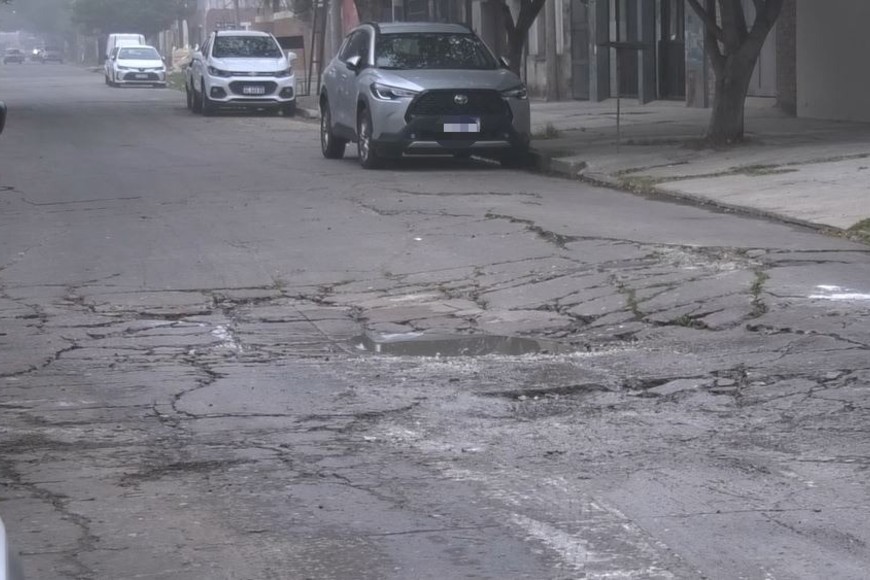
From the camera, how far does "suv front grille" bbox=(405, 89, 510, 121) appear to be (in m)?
18.0

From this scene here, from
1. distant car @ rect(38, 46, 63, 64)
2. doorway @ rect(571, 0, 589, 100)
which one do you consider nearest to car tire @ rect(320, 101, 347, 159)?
doorway @ rect(571, 0, 589, 100)

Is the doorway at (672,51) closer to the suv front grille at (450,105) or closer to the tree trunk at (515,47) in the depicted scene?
the tree trunk at (515,47)

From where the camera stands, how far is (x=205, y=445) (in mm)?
6668

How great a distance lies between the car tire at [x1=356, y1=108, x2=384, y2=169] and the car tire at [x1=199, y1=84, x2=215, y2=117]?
44.4 feet

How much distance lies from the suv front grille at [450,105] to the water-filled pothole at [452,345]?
9122 millimetres

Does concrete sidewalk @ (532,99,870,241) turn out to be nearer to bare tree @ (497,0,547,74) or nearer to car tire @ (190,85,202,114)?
bare tree @ (497,0,547,74)

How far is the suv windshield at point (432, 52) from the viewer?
1902cm

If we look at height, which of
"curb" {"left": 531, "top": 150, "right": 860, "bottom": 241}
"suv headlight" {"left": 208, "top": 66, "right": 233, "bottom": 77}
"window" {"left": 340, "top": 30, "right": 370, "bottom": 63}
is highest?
→ "window" {"left": 340, "top": 30, "right": 370, "bottom": 63}

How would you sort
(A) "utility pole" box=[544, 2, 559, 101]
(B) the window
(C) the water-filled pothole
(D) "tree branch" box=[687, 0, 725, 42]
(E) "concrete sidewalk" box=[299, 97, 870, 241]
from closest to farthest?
(C) the water-filled pothole
(E) "concrete sidewalk" box=[299, 97, 870, 241]
(D) "tree branch" box=[687, 0, 725, 42]
(B) the window
(A) "utility pole" box=[544, 2, 559, 101]

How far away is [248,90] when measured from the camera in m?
31.8

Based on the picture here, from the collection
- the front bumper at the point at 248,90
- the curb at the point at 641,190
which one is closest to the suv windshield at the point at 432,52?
the curb at the point at 641,190

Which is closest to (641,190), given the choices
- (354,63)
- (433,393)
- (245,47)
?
(354,63)

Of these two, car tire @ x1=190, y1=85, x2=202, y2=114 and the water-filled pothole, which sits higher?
car tire @ x1=190, y1=85, x2=202, y2=114

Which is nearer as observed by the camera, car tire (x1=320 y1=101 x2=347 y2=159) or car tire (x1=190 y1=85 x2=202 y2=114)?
car tire (x1=320 y1=101 x2=347 y2=159)
